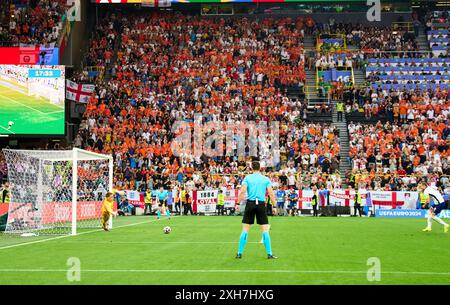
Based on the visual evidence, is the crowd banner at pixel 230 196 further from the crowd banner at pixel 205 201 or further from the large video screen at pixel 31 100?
the large video screen at pixel 31 100

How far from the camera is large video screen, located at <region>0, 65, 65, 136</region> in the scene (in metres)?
40.5

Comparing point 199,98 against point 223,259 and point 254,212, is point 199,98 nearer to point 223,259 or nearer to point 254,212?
point 254,212

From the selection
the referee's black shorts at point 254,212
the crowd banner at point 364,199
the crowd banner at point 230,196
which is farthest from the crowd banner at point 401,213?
the referee's black shorts at point 254,212

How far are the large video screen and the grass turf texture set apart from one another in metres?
19.4

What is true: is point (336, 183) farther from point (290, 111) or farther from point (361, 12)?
point (361, 12)

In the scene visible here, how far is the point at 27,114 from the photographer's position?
4056 cm

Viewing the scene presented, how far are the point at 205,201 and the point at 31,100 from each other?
12401mm

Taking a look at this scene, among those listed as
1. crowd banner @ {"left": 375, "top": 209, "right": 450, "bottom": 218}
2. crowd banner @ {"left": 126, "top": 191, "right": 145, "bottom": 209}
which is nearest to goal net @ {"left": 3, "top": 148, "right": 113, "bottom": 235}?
crowd banner @ {"left": 126, "top": 191, "right": 145, "bottom": 209}

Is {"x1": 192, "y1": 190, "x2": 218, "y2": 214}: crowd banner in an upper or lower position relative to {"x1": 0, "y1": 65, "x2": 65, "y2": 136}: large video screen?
lower

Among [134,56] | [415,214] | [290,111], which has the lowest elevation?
[415,214]

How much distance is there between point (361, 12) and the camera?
57.8 metres

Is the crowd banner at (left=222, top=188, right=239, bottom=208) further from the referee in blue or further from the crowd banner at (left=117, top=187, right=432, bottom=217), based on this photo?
the referee in blue
